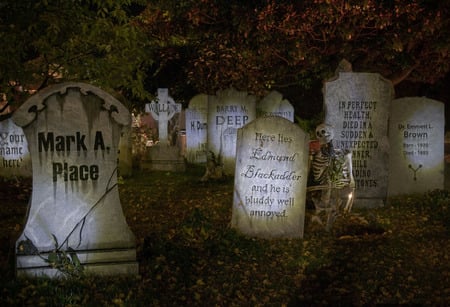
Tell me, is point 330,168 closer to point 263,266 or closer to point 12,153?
point 263,266

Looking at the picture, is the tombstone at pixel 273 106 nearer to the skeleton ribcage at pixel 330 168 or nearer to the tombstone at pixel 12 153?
the tombstone at pixel 12 153

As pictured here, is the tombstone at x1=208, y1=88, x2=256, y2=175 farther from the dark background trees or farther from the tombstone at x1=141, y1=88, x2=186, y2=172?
the dark background trees

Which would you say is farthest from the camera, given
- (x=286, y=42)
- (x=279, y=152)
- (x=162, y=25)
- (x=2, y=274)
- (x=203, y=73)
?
(x=203, y=73)

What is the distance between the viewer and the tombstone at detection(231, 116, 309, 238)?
7.95m

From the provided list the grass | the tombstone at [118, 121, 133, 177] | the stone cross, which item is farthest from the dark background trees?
the grass

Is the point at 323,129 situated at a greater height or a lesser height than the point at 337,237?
greater

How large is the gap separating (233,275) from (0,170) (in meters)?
8.17

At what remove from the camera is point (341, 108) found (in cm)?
992

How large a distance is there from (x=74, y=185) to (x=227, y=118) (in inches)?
352

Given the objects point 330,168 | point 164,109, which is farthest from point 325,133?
point 164,109

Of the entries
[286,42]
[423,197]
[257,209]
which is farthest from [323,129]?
[286,42]

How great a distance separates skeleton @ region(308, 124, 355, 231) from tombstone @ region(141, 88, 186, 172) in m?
7.26

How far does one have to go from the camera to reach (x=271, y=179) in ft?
26.4

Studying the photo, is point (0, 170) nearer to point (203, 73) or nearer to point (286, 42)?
point (286, 42)
